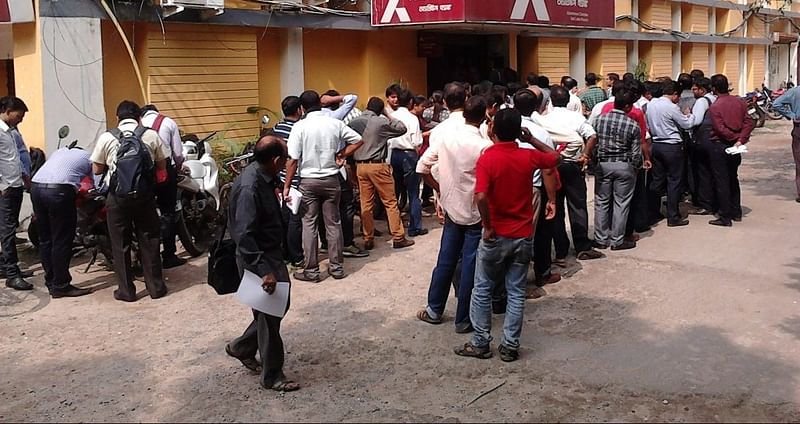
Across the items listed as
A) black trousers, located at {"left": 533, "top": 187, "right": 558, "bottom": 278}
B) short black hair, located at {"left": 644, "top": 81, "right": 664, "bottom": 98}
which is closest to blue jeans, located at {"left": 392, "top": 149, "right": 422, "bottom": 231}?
black trousers, located at {"left": 533, "top": 187, "right": 558, "bottom": 278}

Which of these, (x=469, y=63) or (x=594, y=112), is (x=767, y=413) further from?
(x=469, y=63)

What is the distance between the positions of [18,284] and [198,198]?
207 cm

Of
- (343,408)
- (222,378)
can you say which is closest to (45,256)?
(222,378)

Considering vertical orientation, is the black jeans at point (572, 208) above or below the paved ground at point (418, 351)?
above

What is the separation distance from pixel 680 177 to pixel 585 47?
10429 mm

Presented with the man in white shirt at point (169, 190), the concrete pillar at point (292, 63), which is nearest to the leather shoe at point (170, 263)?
the man in white shirt at point (169, 190)

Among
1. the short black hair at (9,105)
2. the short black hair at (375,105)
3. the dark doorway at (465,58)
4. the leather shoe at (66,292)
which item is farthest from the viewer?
the dark doorway at (465,58)

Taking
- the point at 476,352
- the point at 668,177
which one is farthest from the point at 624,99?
the point at 476,352

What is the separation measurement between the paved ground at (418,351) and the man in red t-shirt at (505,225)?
205mm

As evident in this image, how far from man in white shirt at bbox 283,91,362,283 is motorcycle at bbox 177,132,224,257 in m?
1.55

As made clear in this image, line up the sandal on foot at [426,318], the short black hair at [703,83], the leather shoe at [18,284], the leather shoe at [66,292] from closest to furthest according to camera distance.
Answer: the sandal on foot at [426,318] → the leather shoe at [66,292] → the leather shoe at [18,284] → the short black hair at [703,83]

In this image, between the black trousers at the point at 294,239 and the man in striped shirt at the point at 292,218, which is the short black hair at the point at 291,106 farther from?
the black trousers at the point at 294,239

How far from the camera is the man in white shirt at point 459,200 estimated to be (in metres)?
5.83

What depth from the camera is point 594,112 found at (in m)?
9.37
